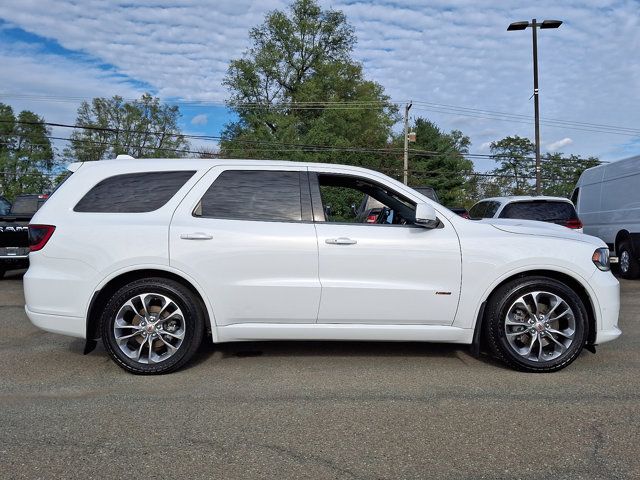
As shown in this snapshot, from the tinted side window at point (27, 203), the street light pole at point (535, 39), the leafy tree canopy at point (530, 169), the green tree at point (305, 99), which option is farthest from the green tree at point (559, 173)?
the tinted side window at point (27, 203)

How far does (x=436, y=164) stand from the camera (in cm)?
5150

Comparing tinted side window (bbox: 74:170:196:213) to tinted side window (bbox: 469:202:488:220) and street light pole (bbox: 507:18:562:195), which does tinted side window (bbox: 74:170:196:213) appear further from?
street light pole (bbox: 507:18:562:195)

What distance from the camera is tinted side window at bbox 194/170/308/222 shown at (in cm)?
443

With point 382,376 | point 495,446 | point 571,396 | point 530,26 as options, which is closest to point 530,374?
point 571,396

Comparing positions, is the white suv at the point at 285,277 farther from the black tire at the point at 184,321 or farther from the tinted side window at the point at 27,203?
the tinted side window at the point at 27,203

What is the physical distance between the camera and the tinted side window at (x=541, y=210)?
987 centimetres

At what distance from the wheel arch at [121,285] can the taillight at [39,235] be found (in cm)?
62

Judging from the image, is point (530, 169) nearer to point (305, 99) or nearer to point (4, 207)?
point (305, 99)

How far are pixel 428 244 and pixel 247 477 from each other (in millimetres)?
2377

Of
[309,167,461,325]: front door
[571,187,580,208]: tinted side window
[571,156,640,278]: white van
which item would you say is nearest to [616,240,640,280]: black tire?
[571,156,640,278]: white van

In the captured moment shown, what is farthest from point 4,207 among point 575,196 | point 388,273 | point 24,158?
point 24,158

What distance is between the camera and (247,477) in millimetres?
2730

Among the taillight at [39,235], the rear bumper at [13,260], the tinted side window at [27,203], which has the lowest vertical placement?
the rear bumper at [13,260]

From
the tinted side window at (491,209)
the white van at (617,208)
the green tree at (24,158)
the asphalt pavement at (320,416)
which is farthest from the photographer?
the green tree at (24,158)
